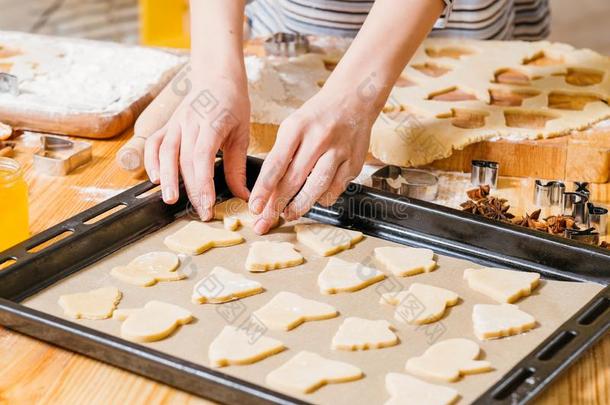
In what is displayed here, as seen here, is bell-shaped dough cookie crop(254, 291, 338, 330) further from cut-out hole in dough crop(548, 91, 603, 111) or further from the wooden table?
cut-out hole in dough crop(548, 91, 603, 111)

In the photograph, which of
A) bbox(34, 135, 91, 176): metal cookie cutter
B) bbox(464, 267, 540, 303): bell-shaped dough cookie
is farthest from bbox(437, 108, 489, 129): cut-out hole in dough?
bbox(34, 135, 91, 176): metal cookie cutter

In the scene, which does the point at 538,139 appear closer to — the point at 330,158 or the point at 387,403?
the point at 330,158

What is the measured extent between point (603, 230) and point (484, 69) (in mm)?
674

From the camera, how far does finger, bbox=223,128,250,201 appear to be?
155cm

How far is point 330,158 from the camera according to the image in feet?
4.75

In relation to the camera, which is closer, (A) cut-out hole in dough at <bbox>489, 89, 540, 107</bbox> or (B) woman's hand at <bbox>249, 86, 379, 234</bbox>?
(B) woman's hand at <bbox>249, 86, 379, 234</bbox>

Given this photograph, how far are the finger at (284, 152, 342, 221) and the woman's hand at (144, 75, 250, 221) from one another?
0.14 metres

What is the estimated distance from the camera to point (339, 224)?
4.91ft

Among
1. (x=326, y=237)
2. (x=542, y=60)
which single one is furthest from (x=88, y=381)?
(x=542, y=60)

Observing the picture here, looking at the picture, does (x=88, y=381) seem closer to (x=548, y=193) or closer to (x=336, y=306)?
(x=336, y=306)

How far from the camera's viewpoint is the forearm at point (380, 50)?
1.50m

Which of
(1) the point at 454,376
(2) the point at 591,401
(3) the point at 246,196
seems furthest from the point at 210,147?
(2) the point at 591,401

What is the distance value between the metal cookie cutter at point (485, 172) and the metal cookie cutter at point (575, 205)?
0.14 metres

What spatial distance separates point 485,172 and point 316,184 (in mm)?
396
